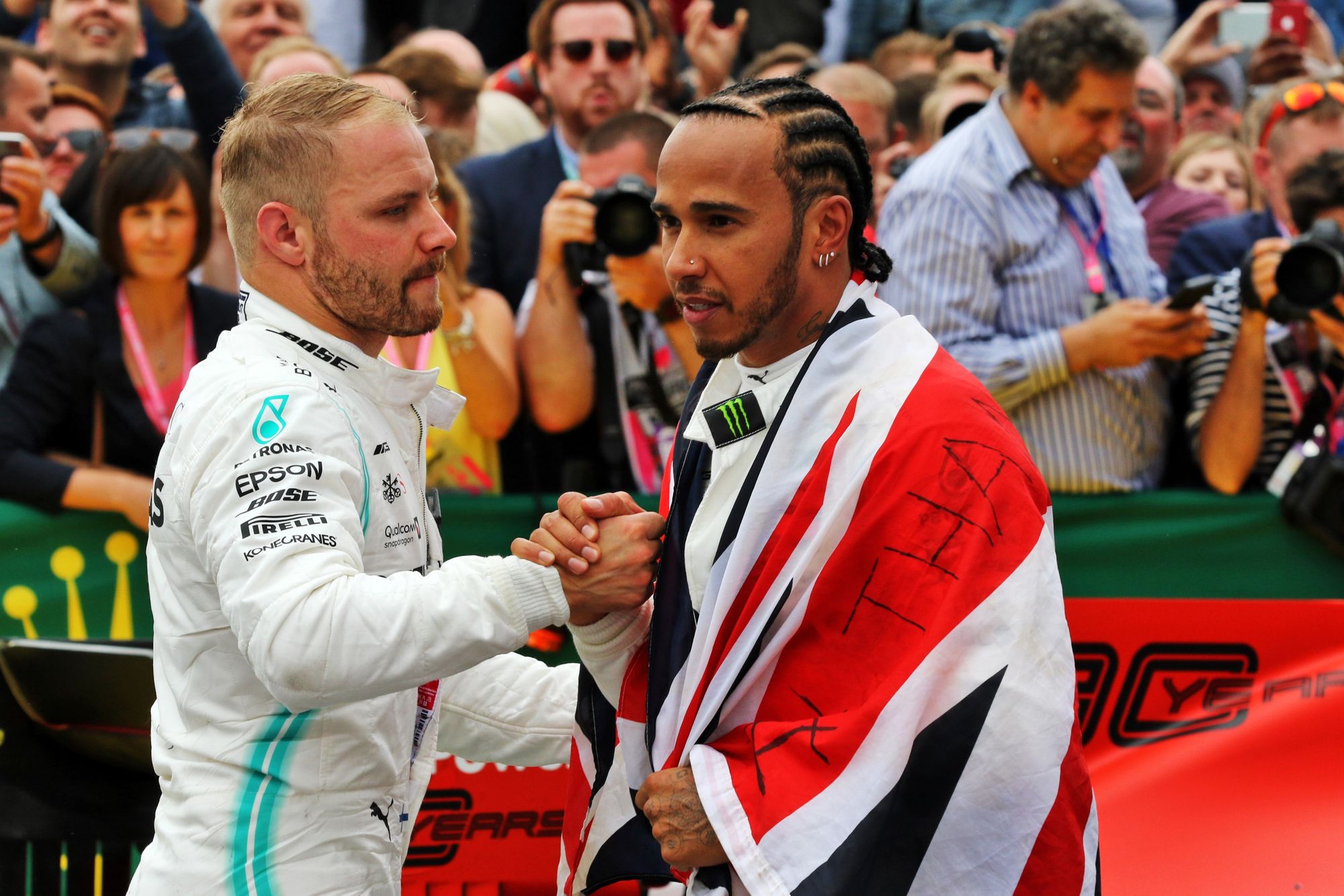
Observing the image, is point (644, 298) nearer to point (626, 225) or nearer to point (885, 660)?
point (626, 225)

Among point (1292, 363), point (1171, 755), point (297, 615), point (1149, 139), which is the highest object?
point (1149, 139)

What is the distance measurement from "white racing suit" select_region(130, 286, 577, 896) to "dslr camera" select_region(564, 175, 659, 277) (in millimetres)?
1940

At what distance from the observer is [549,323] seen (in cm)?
472

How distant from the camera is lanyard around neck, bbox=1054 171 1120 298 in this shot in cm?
475

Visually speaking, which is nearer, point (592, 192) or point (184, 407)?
point (184, 407)

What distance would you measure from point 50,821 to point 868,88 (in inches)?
154

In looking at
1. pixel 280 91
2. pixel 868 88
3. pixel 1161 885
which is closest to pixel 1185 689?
pixel 1161 885

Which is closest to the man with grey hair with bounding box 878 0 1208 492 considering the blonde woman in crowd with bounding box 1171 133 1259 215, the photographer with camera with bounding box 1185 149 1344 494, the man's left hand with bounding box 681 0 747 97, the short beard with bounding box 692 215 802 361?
the photographer with camera with bounding box 1185 149 1344 494

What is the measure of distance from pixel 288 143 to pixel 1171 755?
3.04 meters

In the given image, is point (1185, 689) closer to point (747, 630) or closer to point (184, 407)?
point (747, 630)

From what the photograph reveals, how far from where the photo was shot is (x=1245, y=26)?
25.0ft

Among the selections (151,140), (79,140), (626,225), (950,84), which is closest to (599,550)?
(626,225)

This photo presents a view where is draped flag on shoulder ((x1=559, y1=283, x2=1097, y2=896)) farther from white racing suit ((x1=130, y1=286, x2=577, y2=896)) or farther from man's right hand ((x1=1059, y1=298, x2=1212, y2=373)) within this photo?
man's right hand ((x1=1059, y1=298, x2=1212, y2=373))

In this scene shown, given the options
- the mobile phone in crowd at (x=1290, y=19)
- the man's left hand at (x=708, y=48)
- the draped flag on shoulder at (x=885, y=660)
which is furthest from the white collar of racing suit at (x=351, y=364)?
the mobile phone in crowd at (x=1290, y=19)
